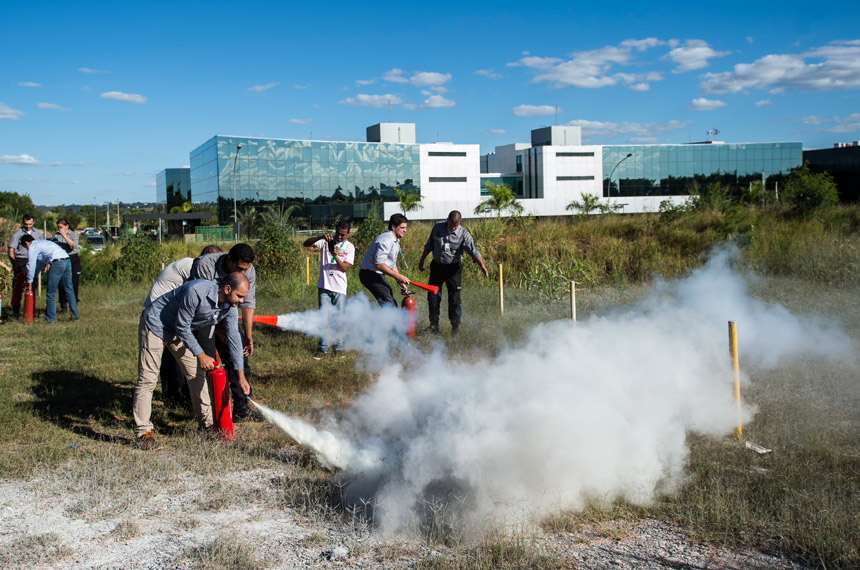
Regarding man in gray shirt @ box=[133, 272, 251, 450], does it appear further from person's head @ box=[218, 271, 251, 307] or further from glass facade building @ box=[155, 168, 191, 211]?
glass facade building @ box=[155, 168, 191, 211]

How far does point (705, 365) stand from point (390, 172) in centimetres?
6350

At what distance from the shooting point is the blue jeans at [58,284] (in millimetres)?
11242

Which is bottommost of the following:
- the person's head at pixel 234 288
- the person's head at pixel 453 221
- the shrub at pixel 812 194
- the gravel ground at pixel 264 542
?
the gravel ground at pixel 264 542

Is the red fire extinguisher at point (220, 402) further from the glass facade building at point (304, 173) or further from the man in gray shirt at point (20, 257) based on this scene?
the glass facade building at point (304, 173)

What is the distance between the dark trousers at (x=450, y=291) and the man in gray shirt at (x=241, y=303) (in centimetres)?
357

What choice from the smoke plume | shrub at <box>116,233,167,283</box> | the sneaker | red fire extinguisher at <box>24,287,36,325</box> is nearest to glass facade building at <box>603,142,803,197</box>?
shrub at <box>116,233,167,283</box>

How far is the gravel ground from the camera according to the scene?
11.0 feet

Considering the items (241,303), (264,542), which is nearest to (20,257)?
(241,303)

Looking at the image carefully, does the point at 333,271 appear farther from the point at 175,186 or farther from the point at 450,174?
the point at 175,186

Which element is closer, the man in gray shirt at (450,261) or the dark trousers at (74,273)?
the man in gray shirt at (450,261)

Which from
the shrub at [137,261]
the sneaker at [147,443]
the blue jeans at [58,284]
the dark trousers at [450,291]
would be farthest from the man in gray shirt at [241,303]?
the shrub at [137,261]

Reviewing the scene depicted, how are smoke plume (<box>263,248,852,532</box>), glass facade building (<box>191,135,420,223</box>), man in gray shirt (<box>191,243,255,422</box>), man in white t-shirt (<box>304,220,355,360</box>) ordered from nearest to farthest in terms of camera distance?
smoke plume (<box>263,248,852,532</box>) < man in gray shirt (<box>191,243,255,422</box>) < man in white t-shirt (<box>304,220,355,360</box>) < glass facade building (<box>191,135,420,223</box>)

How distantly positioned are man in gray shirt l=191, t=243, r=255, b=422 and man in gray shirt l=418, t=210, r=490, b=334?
11.8 feet

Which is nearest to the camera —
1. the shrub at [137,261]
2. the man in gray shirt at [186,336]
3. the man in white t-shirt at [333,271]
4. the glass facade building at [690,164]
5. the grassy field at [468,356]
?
the grassy field at [468,356]
